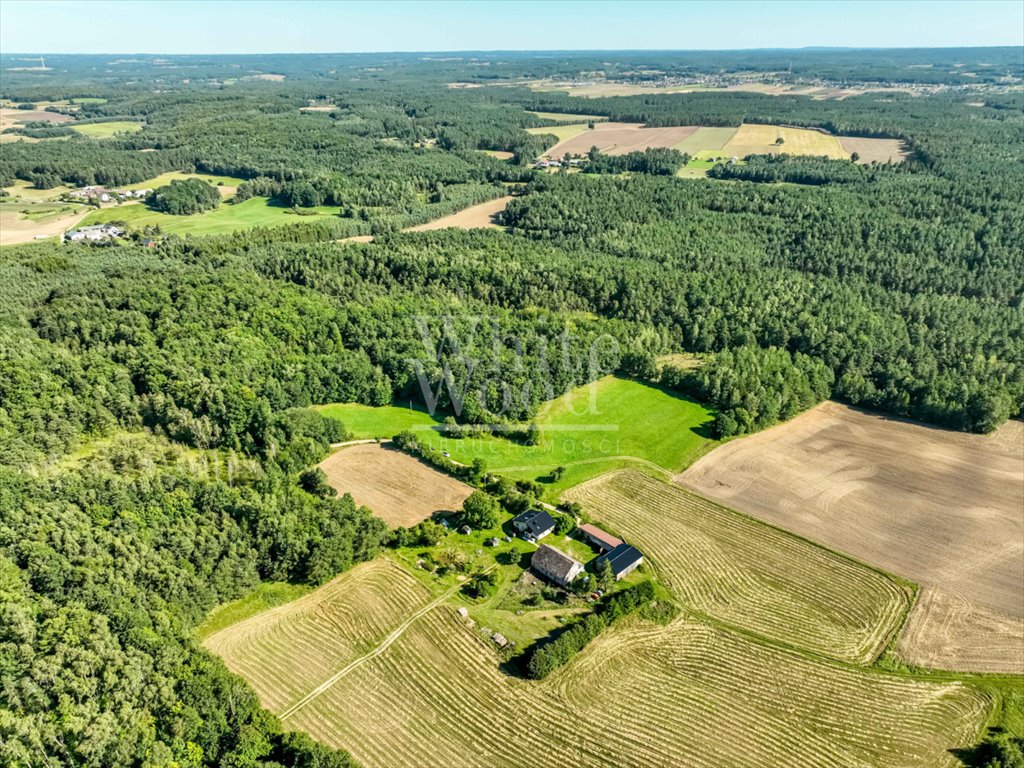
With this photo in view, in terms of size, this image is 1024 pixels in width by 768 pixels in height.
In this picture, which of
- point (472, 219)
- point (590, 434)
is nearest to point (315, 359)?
point (590, 434)

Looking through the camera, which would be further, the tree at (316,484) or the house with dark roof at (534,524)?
the tree at (316,484)

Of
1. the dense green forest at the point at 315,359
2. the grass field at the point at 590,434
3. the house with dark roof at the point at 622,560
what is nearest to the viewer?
the dense green forest at the point at 315,359

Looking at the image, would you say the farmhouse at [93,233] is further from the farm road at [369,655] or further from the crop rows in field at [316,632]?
the farm road at [369,655]

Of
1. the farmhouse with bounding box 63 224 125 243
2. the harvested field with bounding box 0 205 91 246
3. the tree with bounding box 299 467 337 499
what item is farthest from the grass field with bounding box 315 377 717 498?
the harvested field with bounding box 0 205 91 246

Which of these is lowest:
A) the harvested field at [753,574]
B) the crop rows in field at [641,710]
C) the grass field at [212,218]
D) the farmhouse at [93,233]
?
the crop rows in field at [641,710]

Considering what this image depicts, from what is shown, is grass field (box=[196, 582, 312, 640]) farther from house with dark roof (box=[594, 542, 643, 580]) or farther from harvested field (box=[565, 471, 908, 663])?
harvested field (box=[565, 471, 908, 663])

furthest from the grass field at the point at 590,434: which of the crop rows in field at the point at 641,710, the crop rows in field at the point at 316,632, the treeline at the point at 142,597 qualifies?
the crop rows in field at the point at 641,710
